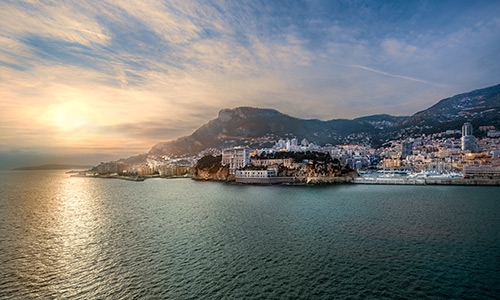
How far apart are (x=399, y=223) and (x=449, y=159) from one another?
71129 mm

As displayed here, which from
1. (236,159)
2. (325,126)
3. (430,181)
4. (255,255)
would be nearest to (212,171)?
(236,159)

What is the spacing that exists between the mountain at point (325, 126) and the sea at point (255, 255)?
123591mm

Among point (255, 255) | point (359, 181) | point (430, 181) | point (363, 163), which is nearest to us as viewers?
point (255, 255)

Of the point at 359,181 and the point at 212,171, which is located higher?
the point at 212,171

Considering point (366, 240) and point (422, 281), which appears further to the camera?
point (366, 240)

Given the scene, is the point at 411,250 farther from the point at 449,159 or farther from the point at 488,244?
the point at 449,159

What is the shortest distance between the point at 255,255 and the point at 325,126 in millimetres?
189847

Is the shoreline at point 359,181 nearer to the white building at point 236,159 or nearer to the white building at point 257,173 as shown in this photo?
the white building at point 257,173

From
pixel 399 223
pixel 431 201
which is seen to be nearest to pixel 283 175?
pixel 431 201

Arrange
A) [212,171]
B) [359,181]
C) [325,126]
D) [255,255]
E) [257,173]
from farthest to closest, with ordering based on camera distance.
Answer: [325,126], [212,171], [257,173], [359,181], [255,255]

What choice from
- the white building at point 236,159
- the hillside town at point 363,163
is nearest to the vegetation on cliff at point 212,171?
the hillside town at point 363,163

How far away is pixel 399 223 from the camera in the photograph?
21797 millimetres

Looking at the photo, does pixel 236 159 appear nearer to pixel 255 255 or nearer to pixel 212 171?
pixel 212 171

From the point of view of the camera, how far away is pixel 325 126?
640ft
